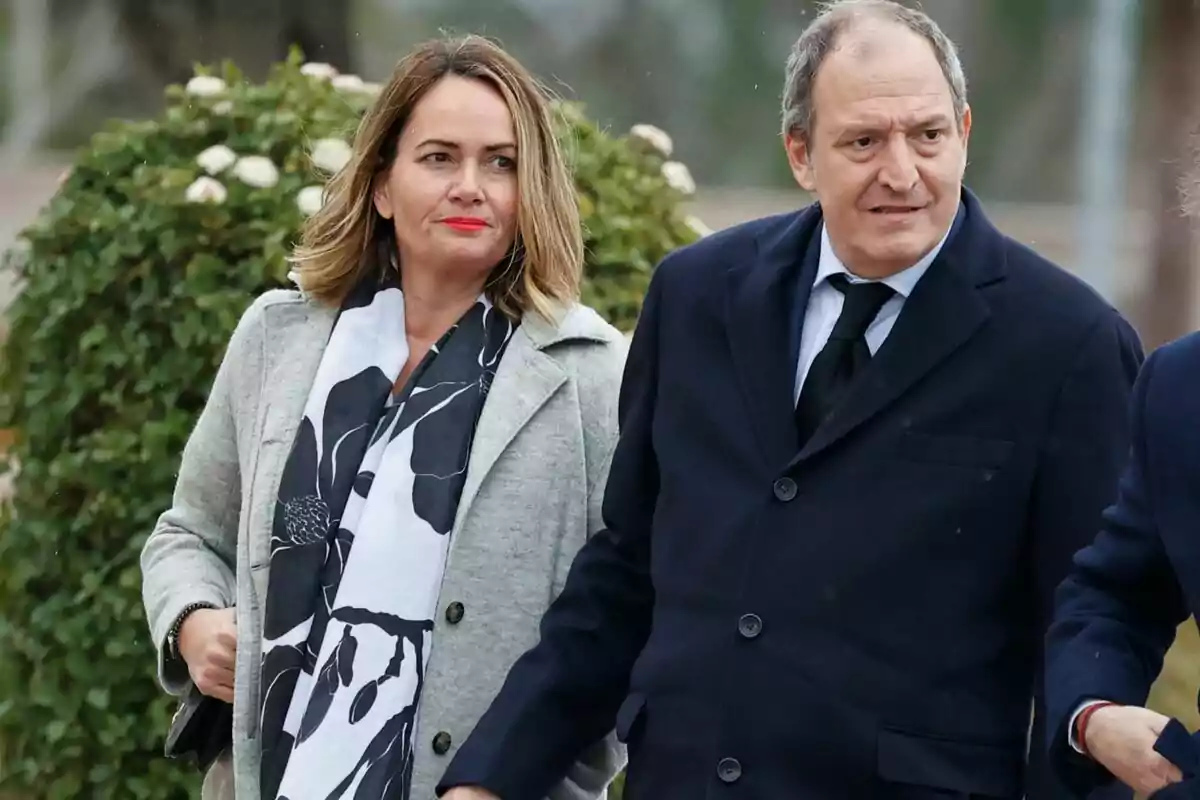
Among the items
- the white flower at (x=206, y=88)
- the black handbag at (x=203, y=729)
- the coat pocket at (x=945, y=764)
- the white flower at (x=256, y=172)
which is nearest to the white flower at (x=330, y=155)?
the white flower at (x=256, y=172)

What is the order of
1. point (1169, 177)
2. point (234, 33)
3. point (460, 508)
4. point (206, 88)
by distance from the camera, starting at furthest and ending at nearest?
point (1169, 177) → point (234, 33) → point (206, 88) → point (460, 508)

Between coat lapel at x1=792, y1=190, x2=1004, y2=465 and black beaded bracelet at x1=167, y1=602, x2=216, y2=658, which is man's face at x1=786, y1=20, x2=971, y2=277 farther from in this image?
black beaded bracelet at x1=167, y1=602, x2=216, y2=658

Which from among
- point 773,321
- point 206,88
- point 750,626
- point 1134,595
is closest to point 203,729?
point 750,626

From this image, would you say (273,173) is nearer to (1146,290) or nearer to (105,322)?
(105,322)

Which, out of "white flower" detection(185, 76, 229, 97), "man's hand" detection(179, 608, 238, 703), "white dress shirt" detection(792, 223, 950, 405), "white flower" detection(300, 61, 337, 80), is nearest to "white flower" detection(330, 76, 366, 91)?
"white flower" detection(300, 61, 337, 80)

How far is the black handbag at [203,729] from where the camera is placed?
3455 millimetres

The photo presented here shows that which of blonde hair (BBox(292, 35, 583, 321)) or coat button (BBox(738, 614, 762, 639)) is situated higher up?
blonde hair (BBox(292, 35, 583, 321))

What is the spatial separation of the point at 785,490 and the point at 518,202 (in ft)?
2.63

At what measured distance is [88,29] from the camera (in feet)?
63.7

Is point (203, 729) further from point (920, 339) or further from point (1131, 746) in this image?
point (1131, 746)

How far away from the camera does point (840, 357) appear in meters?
2.91

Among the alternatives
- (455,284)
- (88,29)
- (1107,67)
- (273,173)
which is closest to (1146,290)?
(1107,67)

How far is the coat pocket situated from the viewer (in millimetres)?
2721

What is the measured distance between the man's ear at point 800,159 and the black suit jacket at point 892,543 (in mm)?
215
